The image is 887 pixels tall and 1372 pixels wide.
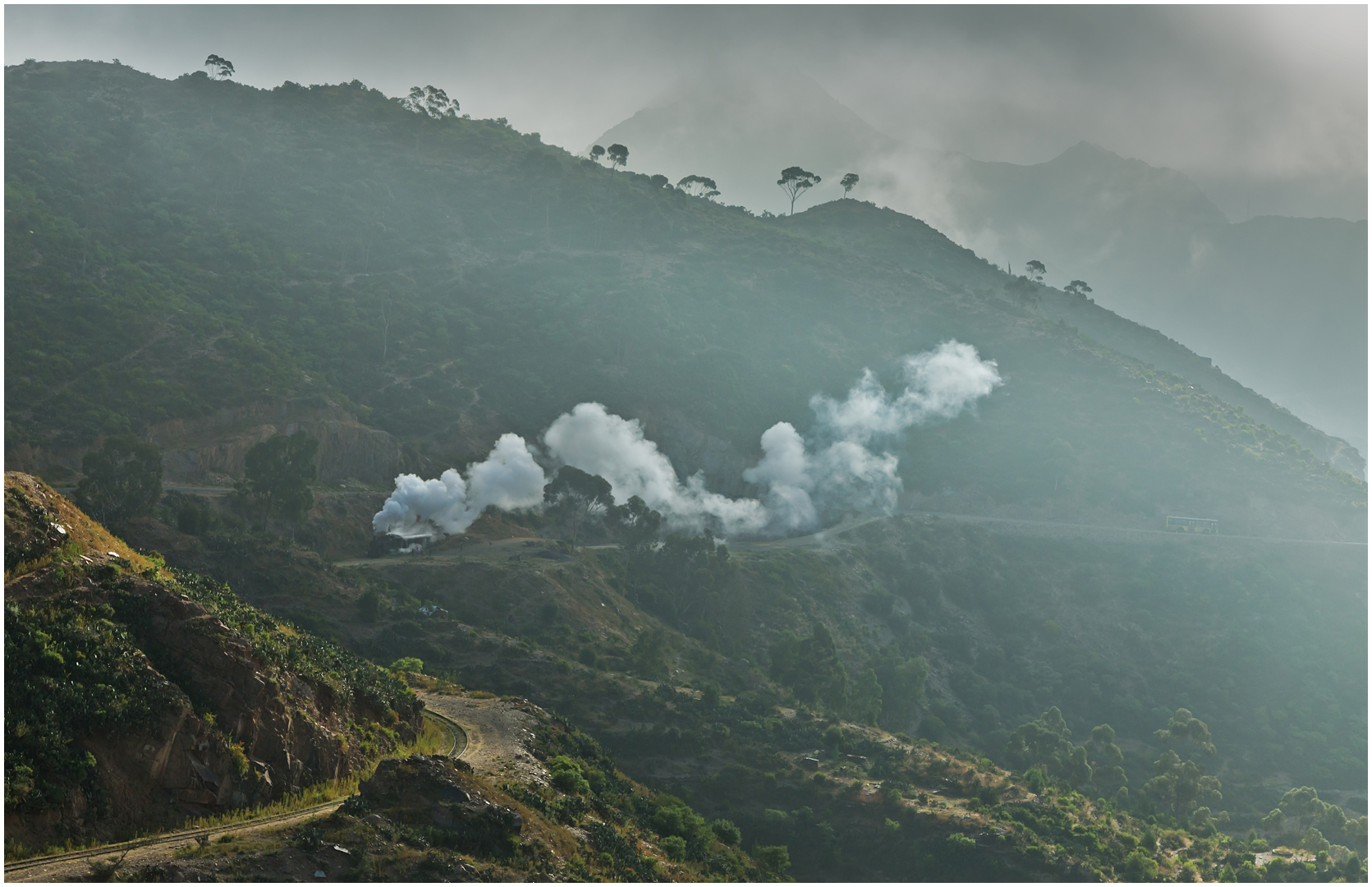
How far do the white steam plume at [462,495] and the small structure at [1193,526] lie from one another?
73.8 metres

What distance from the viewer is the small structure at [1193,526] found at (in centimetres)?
11856

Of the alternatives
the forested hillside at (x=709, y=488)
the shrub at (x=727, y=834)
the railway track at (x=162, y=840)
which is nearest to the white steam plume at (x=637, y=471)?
the forested hillside at (x=709, y=488)

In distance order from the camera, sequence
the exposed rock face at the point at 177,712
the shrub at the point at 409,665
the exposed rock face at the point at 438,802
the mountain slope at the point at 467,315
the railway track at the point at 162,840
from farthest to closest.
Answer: the mountain slope at the point at 467,315
the shrub at the point at 409,665
the exposed rock face at the point at 438,802
the exposed rock face at the point at 177,712
the railway track at the point at 162,840

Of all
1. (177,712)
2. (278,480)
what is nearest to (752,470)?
(278,480)

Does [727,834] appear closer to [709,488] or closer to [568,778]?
[568,778]

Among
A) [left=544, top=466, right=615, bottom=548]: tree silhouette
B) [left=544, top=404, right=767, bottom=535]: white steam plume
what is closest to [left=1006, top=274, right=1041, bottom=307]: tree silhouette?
[left=544, top=404, right=767, bottom=535]: white steam plume

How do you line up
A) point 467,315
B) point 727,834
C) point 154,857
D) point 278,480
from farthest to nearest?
1. point 467,315
2. point 278,480
3. point 727,834
4. point 154,857

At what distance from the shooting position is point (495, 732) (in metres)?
45.2

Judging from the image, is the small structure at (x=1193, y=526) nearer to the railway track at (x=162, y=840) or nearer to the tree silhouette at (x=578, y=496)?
the tree silhouette at (x=578, y=496)

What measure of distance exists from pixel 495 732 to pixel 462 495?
182 feet

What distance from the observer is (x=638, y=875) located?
35.2 metres

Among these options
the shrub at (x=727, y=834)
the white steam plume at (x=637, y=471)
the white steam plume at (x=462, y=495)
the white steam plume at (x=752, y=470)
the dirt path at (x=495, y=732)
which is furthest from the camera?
the white steam plume at (x=637, y=471)

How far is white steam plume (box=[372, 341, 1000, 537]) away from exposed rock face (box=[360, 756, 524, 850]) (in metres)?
65.1

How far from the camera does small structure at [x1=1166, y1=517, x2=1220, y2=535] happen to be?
389 ft
